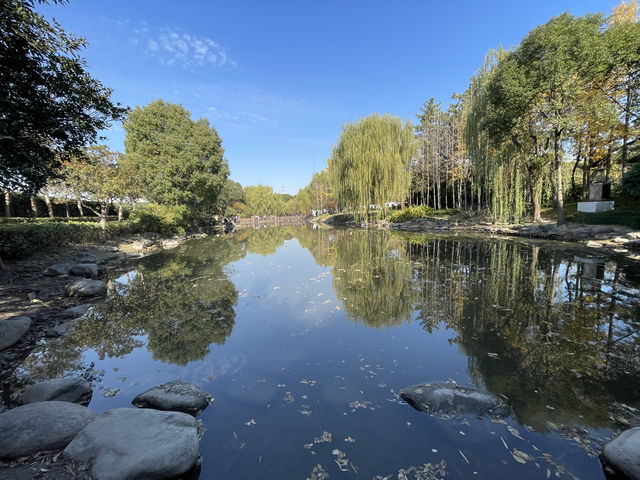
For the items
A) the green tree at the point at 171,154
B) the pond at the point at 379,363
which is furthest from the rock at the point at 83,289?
the green tree at the point at 171,154

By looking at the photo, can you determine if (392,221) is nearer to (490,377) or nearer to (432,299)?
(432,299)

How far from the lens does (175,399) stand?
3037 mm

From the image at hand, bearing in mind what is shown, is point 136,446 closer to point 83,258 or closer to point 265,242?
point 83,258

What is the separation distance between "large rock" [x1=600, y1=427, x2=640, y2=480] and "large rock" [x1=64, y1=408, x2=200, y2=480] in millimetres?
3273

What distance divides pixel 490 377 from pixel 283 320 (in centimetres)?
361

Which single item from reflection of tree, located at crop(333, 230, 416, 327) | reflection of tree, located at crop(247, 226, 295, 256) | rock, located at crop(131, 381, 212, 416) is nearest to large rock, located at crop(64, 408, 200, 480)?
rock, located at crop(131, 381, 212, 416)

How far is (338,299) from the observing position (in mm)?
6750

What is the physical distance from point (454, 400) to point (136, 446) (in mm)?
2954

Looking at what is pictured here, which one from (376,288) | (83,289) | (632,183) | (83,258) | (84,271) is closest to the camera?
(83,289)

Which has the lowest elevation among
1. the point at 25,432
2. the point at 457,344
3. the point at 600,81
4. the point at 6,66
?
the point at 457,344

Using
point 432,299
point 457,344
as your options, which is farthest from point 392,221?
point 457,344

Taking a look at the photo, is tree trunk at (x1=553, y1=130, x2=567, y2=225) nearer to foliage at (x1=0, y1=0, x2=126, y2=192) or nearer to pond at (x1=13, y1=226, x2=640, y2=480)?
pond at (x1=13, y1=226, x2=640, y2=480)

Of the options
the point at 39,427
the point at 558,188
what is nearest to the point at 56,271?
the point at 39,427

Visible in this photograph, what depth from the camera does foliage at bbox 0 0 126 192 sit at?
464cm
